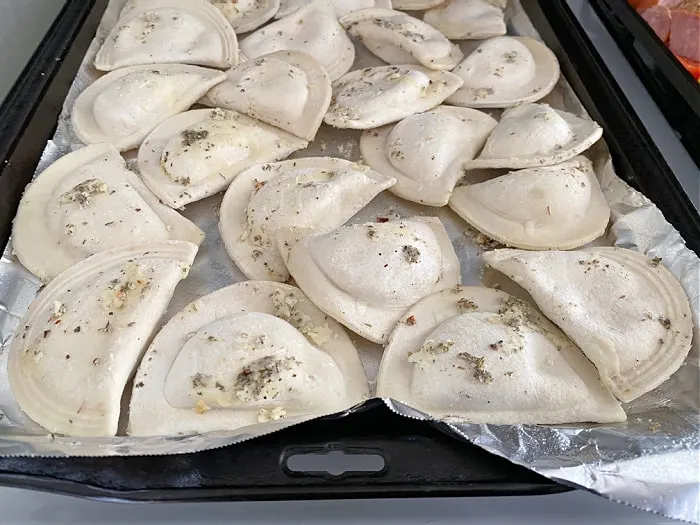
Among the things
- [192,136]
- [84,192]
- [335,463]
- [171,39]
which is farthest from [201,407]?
[171,39]

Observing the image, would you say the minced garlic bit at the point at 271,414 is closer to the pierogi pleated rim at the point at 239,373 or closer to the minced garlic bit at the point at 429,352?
the pierogi pleated rim at the point at 239,373

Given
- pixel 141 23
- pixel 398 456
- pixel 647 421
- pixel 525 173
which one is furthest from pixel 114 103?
pixel 647 421

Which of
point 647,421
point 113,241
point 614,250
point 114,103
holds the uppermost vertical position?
point 114,103

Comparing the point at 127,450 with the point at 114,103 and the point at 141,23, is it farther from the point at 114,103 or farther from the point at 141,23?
the point at 141,23

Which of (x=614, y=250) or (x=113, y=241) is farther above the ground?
(x=113, y=241)

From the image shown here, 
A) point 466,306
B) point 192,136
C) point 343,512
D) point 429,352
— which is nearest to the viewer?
point 343,512

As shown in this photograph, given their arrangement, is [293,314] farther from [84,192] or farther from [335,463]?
[84,192]
